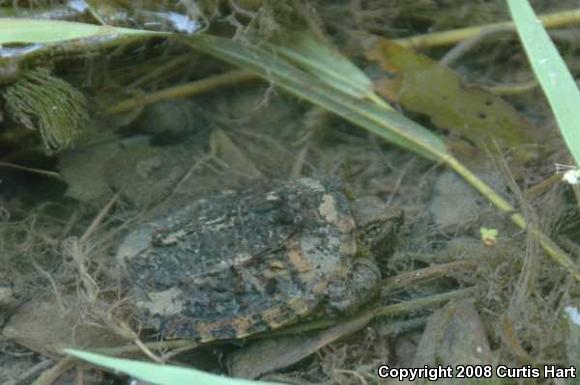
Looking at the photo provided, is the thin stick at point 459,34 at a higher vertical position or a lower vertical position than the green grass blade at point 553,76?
lower

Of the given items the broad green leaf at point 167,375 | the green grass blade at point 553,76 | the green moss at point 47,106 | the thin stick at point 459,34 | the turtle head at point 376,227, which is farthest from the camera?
the thin stick at point 459,34

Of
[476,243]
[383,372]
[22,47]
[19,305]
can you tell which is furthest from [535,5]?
[19,305]

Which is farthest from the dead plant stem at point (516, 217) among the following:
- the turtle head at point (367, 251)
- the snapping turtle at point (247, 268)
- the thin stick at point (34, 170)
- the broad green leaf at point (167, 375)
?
the thin stick at point (34, 170)

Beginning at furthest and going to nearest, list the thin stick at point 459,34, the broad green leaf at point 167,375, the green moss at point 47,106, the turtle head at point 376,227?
1. the thin stick at point 459,34
2. the green moss at point 47,106
3. the turtle head at point 376,227
4. the broad green leaf at point 167,375

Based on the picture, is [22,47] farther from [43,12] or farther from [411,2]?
[411,2]

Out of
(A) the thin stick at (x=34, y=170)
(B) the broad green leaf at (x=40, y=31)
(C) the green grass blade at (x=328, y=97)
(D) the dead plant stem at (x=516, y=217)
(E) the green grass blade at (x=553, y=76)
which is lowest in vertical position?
(D) the dead plant stem at (x=516, y=217)

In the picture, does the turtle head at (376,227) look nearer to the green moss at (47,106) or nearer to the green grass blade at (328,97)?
the green grass blade at (328,97)
